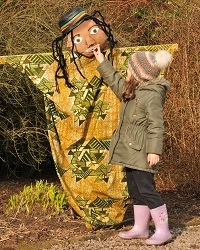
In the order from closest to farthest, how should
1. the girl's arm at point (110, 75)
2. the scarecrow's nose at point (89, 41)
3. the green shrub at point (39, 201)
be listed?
the girl's arm at point (110, 75) → the scarecrow's nose at point (89, 41) → the green shrub at point (39, 201)

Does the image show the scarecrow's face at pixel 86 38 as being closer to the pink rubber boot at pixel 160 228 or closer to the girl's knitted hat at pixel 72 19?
the girl's knitted hat at pixel 72 19

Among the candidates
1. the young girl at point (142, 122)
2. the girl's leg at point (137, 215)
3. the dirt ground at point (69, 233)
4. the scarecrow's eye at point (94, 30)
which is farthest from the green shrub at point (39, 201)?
the scarecrow's eye at point (94, 30)

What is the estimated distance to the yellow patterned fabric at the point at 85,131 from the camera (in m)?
5.09

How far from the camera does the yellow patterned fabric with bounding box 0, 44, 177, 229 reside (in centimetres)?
509

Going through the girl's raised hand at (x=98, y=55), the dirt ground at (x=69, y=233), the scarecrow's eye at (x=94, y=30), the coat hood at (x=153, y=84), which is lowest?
the dirt ground at (x=69, y=233)

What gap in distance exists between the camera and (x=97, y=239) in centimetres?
515

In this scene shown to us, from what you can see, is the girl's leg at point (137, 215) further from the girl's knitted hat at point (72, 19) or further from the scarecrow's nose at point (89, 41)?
the girl's knitted hat at point (72, 19)

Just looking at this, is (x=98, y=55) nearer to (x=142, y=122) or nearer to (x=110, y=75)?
Answer: (x=110, y=75)

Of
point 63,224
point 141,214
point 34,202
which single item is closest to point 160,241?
point 141,214

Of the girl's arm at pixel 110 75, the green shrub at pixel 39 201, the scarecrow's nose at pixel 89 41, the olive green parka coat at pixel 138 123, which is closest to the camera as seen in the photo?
the olive green parka coat at pixel 138 123

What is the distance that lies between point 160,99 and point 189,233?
3.95 ft

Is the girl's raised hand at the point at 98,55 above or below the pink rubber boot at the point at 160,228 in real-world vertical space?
above

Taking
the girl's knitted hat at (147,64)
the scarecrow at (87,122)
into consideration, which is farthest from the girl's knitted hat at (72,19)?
the girl's knitted hat at (147,64)

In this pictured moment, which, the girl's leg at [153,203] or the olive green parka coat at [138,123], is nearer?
the olive green parka coat at [138,123]
